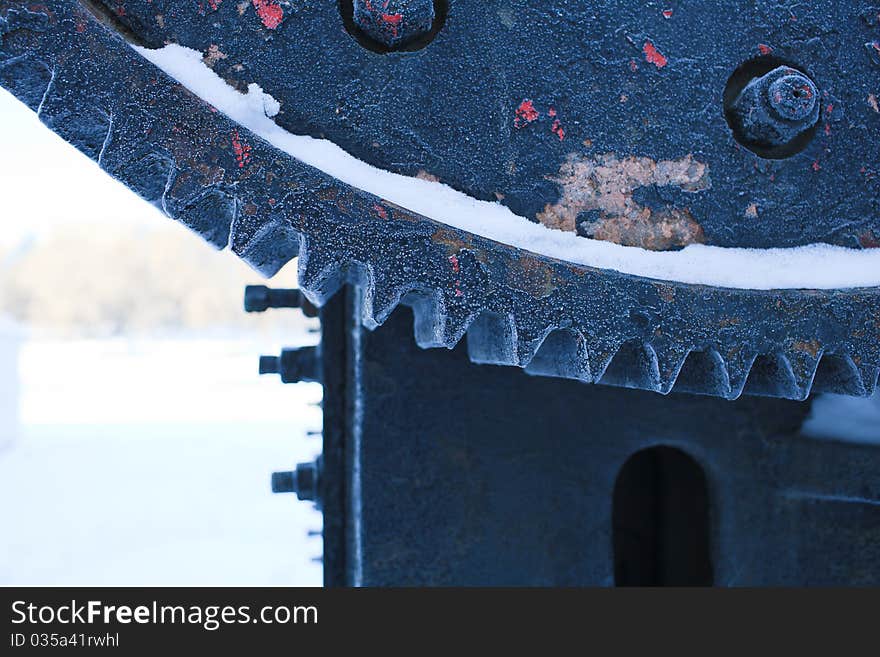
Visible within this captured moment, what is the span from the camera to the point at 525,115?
0.91m

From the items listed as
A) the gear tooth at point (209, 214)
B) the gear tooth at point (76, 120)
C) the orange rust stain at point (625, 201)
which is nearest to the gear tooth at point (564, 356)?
the orange rust stain at point (625, 201)

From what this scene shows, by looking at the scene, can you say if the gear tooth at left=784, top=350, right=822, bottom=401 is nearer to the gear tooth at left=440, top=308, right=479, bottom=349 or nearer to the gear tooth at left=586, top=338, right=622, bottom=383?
the gear tooth at left=586, top=338, right=622, bottom=383

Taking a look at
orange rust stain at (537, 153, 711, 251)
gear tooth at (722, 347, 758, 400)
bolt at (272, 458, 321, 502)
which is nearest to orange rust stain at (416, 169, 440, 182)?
orange rust stain at (537, 153, 711, 251)

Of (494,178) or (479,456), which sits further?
(479,456)

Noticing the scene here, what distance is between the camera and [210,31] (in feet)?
2.78

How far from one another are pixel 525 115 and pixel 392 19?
0.51 ft

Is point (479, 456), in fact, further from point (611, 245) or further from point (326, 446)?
point (611, 245)

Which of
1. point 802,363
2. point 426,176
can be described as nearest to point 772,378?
point 802,363

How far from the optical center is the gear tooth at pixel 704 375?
902 mm

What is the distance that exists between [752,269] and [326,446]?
66cm

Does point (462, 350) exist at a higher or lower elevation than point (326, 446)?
higher

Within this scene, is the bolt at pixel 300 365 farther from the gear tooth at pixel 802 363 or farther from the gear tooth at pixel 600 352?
the gear tooth at pixel 802 363

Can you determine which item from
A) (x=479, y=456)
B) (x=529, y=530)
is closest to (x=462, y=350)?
(x=479, y=456)

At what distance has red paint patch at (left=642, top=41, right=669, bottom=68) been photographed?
3.09 ft
